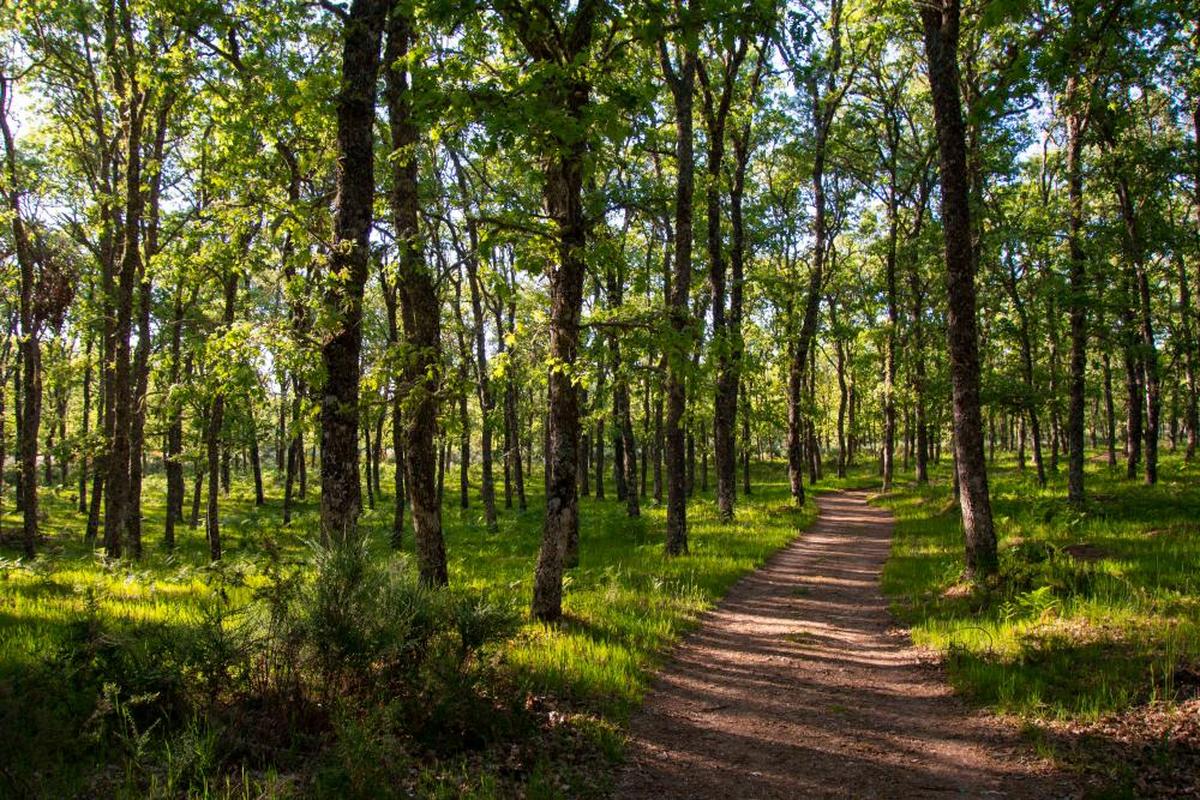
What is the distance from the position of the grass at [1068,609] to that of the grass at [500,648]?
3008 mm

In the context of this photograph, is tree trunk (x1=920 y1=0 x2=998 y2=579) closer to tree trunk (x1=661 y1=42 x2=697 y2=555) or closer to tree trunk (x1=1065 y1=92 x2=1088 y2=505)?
tree trunk (x1=661 y1=42 x2=697 y2=555)

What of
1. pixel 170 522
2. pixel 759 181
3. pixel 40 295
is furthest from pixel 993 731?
pixel 759 181

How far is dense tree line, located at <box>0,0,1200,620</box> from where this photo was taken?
6.23 metres

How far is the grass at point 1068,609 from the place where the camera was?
5.66 metres

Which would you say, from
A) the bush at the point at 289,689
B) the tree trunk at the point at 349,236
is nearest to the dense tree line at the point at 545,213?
the tree trunk at the point at 349,236

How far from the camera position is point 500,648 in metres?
6.34

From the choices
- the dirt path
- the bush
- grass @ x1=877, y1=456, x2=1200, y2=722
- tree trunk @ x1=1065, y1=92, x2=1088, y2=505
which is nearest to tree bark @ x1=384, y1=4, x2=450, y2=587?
the bush

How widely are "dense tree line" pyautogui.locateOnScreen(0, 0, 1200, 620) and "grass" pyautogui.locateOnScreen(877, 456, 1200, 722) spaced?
1073mm

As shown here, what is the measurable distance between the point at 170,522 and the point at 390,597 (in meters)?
19.0

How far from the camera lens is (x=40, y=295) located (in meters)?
16.4

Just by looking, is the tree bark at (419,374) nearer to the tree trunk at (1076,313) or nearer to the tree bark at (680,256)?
the tree bark at (680,256)

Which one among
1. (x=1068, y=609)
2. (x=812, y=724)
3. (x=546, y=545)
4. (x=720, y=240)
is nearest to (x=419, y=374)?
(x=546, y=545)

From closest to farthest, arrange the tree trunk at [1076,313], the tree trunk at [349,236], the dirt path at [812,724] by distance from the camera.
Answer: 1. the dirt path at [812,724]
2. the tree trunk at [349,236]
3. the tree trunk at [1076,313]

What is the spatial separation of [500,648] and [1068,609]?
627 centimetres
